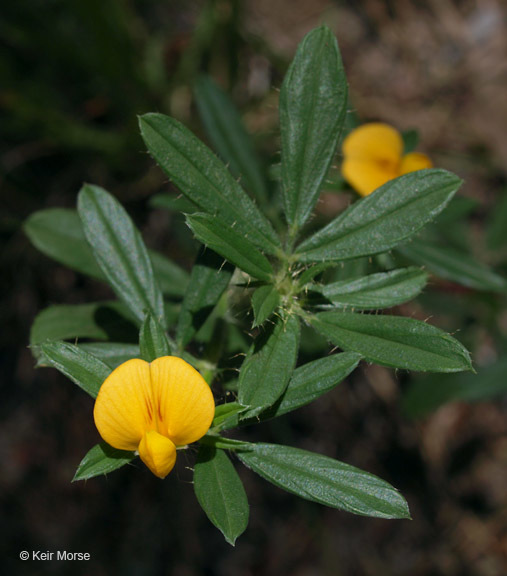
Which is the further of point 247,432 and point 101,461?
point 247,432

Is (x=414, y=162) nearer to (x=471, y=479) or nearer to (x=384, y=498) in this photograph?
(x=384, y=498)

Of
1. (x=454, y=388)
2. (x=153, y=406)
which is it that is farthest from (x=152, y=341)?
(x=454, y=388)

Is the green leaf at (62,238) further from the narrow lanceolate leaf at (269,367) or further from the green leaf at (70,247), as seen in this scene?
the narrow lanceolate leaf at (269,367)

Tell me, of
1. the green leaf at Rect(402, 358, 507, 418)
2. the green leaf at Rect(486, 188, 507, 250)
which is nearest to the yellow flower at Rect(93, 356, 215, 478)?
the green leaf at Rect(402, 358, 507, 418)

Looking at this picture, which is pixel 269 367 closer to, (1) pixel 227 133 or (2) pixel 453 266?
(2) pixel 453 266

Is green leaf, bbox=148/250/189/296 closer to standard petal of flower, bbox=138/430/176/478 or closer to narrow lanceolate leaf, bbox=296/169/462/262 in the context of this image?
narrow lanceolate leaf, bbox=296/169/462/262

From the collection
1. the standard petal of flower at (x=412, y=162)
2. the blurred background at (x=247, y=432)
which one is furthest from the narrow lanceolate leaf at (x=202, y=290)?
the blurred background at (x=247, y=432)

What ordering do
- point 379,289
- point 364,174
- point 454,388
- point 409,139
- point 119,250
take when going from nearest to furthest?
point 379,289
point 119,250
point 364,174
point 409,139
point 454,388
